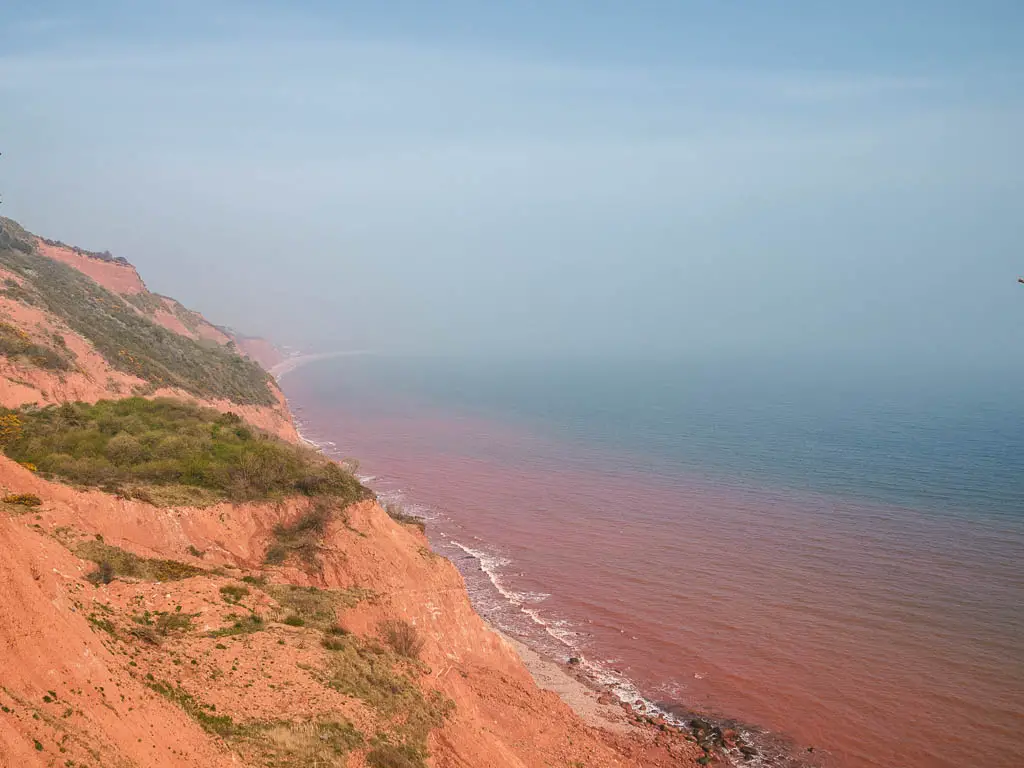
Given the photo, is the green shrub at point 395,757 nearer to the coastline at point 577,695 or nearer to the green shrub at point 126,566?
the green shrub at point 126,566

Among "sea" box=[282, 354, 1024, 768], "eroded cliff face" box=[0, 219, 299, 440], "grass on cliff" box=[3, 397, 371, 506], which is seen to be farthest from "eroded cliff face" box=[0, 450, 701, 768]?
"eroded cliff face" box=[0, 219, 299, 440]

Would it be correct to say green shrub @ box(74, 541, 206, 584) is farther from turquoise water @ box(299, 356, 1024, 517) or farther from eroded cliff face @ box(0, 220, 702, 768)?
turquoise water @ box(299, 356, 1024, 517)

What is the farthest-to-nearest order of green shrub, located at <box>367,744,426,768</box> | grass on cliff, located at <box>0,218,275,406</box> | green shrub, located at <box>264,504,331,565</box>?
grass on cliff, located at <box>0,218,275,406</box>, green shrub, located at <box>264,504,331,565</box>, green shrub, located at <box>367,744,426,768</box>

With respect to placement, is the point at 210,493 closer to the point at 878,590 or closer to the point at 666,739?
the point at 666,739

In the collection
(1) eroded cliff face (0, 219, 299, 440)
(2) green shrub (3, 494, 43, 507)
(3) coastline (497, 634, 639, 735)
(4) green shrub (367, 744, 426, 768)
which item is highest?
(1) eroded cliff face (0, 219, 299, 440)

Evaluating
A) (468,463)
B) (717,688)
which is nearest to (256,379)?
(468,463)

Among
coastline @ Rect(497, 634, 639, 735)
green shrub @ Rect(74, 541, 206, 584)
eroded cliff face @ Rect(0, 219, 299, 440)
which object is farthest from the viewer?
eroded cliff face @ Rect(0, 219, 299, 440)

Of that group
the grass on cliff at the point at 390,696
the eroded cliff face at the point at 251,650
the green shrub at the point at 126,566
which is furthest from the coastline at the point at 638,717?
the green shrub at the point at 126,566
